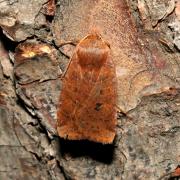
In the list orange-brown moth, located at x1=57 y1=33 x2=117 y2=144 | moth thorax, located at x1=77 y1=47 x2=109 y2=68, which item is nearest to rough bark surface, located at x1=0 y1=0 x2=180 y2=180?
orange-brown moth, located at x1=57 y1=33 x2=117 y2=144

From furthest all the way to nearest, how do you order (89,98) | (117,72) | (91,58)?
1. (91,58)
2. (89,98)
3. (117,72)

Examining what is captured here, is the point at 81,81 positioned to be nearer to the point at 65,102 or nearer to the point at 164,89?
the point at 65,102

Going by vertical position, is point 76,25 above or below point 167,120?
above

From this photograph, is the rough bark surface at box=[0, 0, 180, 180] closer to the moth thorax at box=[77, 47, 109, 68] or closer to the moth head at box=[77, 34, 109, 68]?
the moth head at box=[77, 34, 109, 68]

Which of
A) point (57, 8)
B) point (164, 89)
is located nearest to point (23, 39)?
point (57, 8)

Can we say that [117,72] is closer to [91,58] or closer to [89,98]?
[89,98]

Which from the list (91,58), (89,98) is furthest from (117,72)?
(91,58)

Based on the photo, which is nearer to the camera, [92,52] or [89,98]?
[89,98]
